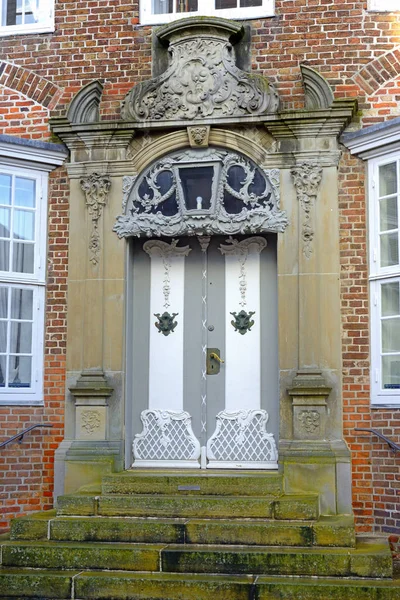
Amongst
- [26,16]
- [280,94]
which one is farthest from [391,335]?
[26,16]

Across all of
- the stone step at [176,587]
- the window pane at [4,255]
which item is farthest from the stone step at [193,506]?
the window pane at [4,255]

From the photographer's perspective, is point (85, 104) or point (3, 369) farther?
point (85, 104)

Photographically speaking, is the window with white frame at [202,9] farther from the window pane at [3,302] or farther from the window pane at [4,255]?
the window pane at [3,302]

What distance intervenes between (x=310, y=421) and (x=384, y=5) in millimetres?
4364

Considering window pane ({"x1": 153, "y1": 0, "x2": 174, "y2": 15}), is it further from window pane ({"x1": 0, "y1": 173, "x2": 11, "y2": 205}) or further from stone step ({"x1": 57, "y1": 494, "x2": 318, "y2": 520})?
stone step ({"x1": 57, "y1": 494, "x2": 318, "y2": 520})

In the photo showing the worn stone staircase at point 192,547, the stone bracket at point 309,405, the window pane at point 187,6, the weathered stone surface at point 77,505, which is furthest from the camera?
the window pane at point 187,6

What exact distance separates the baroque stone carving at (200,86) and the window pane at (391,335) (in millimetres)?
2533

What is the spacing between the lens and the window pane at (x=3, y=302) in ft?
30.3

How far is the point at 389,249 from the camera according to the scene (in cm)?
873

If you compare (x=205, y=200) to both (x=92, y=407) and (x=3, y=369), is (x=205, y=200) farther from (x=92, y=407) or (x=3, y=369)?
(x=3, y=369)

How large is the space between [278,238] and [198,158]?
4.01 ft

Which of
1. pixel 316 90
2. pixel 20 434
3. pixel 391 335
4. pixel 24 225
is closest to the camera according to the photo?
pixel 391 335

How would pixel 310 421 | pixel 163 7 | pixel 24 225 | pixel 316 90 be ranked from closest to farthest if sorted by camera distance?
pixel 310 421
pixel 316 90
pixel 24 225
pixel 163 7

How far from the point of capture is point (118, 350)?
9078 mm
